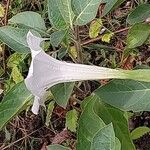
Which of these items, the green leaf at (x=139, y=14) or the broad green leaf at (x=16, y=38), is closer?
the broad green leaf at (x=16, y=38)

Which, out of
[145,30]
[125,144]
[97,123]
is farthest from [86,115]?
[145,30]

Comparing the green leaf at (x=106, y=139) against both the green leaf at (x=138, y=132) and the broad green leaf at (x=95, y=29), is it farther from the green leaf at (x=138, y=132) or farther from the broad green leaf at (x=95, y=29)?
the broad green leaf at (x=95, y=29)

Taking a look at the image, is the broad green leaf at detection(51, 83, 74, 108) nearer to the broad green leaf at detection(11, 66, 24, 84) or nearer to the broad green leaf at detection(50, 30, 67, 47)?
the broad green leaf at detection(50, 30, 67, 47)

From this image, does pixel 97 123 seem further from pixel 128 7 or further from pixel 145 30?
pixel 128 7

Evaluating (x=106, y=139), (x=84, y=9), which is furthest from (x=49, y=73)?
(x=84, y=9)

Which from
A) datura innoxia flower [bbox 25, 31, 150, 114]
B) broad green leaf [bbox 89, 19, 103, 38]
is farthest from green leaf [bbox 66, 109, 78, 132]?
datura innoxia flower [bbox 25, 31, 150, 114]

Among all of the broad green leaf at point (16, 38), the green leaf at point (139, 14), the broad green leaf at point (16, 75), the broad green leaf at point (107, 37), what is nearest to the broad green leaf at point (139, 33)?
the green leaf at point (139, 14)
